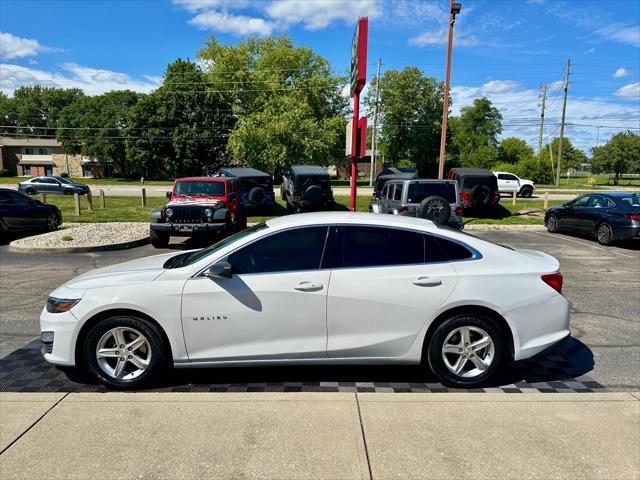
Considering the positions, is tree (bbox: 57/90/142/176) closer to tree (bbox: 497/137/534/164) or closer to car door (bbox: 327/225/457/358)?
tree (bbox: 497/137/534/164)

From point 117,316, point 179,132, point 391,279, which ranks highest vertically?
point 179,132

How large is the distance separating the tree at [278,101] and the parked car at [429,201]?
84.7ft

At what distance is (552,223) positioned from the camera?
15.5 meters

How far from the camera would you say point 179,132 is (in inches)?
1982

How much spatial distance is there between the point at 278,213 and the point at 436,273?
17.5 metres

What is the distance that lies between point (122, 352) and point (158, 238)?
823 cm

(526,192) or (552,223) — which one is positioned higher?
(526,192)

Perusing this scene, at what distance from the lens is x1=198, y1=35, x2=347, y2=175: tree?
38.0 m

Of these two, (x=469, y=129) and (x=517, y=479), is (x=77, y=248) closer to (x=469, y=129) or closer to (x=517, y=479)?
(x=517, y=479)

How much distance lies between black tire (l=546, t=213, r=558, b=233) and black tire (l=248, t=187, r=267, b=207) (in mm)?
11031

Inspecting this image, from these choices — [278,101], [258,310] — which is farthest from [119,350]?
[278,101]

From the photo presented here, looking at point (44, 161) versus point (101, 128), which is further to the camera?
point (44, 161)

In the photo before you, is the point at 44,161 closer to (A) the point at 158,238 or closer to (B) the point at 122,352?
(A) the point at 158,238

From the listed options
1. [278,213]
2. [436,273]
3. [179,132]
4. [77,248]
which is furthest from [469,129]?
[436,273]
